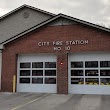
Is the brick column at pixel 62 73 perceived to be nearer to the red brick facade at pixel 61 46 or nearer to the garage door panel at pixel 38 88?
the red brick facade at pixel 61 46

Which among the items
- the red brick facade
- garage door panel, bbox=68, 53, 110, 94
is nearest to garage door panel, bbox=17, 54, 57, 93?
the red brick facade

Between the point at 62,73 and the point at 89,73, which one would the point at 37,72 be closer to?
the point at 62,73

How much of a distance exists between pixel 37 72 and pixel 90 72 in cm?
403

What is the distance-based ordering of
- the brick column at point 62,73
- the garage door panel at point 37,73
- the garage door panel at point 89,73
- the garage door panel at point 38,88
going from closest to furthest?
1. the garage door panel at point 89,73
2. the brick column at point 62,73
3. the garage door panel at point 38,88
4. the garage door panel at point 37,73

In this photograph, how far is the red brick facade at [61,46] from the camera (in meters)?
18.2

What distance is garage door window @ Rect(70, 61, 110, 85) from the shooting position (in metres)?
18.2

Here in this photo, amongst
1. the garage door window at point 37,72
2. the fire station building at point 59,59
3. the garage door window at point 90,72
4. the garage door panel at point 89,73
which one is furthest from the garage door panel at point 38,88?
the garage door window at point 90,72

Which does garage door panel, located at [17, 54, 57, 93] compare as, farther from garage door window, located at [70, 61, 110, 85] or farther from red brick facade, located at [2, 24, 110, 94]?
garage door window, located at [70, 61, 110, 85]

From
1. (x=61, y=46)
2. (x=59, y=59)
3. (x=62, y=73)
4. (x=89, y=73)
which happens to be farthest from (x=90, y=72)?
(x=61, y=46)

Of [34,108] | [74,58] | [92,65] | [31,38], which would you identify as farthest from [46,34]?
[34,108]

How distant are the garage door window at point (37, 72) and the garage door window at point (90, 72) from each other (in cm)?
152

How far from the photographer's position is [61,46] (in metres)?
18.8

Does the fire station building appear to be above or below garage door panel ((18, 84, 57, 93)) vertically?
above

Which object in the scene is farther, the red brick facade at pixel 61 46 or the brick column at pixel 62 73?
the brick column at pixel 62 73
